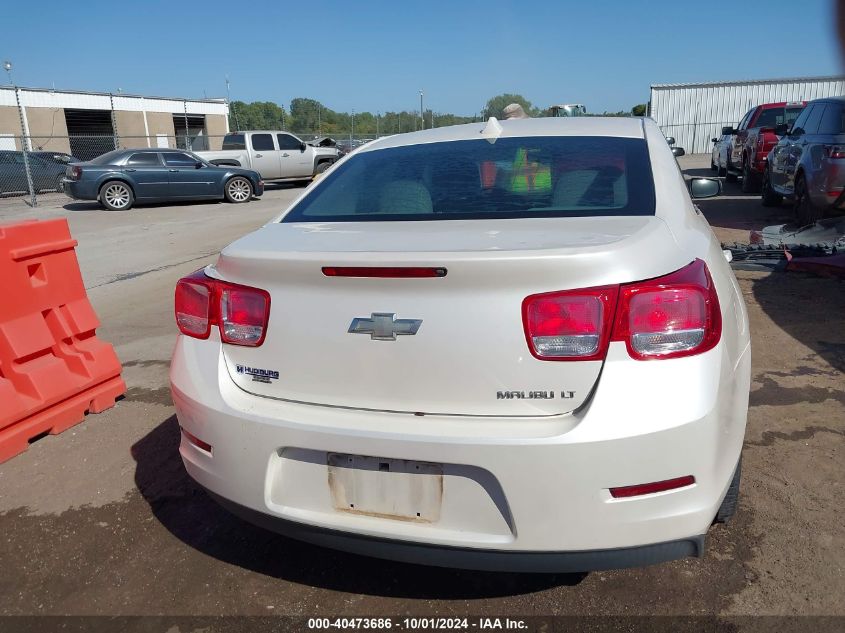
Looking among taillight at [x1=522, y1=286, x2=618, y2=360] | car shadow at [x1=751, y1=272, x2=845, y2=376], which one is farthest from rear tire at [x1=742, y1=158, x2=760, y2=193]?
taillight at [x1=522, y1=286, x2=618, y2=360]

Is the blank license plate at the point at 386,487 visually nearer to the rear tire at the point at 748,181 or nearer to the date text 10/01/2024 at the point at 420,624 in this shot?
the date text 10/01/2024 at the point at 420,624

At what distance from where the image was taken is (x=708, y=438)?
188cm

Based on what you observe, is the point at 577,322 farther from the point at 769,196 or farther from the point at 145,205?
the point at 145,205

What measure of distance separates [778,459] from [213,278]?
2.69 m

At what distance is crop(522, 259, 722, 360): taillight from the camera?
188 cm

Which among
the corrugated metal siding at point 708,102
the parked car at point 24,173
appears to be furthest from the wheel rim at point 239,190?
the corrugated metal siding at point 708,102

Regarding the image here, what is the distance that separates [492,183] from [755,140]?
1318 cm

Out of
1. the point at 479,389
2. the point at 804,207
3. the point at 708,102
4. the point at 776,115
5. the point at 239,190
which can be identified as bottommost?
the point at 239,190

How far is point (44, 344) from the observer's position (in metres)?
3.78

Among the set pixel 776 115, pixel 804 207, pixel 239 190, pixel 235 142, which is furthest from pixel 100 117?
pixel 804 207

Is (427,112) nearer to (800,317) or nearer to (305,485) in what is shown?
(800,317)

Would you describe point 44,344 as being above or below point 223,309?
below

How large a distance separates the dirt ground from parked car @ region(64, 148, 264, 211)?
1422 centimetres

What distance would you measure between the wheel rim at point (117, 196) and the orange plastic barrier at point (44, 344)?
1426cm
